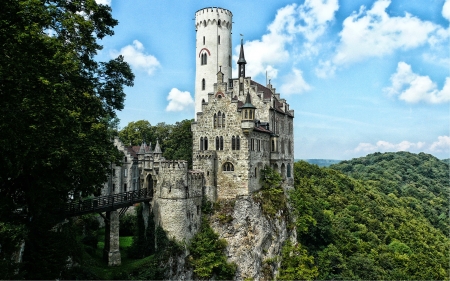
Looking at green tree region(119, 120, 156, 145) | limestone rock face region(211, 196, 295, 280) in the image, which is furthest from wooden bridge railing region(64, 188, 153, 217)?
green tree region(119, 120, 156, 145)

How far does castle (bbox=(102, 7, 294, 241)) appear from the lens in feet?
114

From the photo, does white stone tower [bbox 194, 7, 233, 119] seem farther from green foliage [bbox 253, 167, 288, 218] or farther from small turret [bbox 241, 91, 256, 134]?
green foliage [bbox 253, 167, 288, 218]

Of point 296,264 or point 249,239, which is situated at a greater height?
point 249,239

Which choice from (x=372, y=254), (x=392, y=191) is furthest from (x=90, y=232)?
(x=392, y=191)

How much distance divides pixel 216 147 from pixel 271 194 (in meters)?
8.49

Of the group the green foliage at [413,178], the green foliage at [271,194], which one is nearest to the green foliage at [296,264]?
the green foliage at [271,194]

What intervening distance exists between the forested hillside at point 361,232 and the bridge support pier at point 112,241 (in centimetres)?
1795

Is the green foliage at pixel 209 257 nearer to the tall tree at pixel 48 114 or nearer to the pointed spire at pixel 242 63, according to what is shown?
the tall tree at pixel 48 114

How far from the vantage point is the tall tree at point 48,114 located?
17.6 meters

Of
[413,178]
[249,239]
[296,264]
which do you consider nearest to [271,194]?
[249,239]

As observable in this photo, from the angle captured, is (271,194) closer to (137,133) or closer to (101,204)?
(101,204)

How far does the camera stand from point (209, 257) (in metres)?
35.3

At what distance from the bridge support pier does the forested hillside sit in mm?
17955

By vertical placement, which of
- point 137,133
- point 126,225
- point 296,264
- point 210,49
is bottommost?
point 296,264
